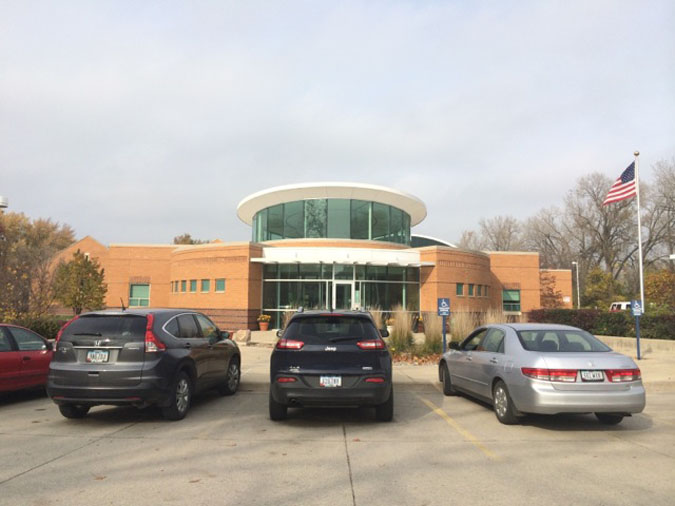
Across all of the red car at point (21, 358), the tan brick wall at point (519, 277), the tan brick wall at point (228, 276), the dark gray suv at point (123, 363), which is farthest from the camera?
the tan brick wall at point (519, 277)

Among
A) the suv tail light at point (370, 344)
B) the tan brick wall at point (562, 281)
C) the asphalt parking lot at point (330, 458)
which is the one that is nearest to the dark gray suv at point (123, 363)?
the asphalt parking lot at point (330, 458)

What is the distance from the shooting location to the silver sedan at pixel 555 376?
6621 mm

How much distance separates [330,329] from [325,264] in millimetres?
21025

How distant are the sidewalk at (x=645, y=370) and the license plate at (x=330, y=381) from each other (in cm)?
502

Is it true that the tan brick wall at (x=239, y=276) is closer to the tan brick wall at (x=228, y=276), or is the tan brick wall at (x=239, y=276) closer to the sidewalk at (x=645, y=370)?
the tan brick wall at (x=228, y=276)

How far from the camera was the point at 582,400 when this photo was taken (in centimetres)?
659

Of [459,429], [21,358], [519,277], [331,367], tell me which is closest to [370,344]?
[331,367]

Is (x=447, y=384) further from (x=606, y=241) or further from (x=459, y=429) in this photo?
(x=606, y=241)

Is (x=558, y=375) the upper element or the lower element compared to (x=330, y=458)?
upper

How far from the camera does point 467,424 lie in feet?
Answer: 24.5

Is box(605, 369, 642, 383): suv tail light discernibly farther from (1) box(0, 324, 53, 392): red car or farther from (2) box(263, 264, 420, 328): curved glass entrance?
(2) box(263, 264, 420, 328): curved glass entrance

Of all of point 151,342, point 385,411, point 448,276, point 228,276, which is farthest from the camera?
point 448,276

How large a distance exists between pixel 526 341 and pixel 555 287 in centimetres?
3755

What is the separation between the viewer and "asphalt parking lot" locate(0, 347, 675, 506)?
449 cm
